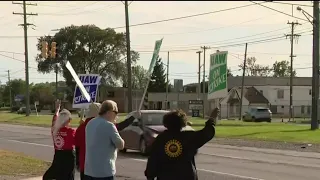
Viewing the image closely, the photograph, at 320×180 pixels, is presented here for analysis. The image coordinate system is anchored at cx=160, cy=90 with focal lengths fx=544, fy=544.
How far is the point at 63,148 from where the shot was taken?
8.22 m

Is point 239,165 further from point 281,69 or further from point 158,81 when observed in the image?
point 281,69

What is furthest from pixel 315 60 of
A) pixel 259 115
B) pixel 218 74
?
pixel 259 115

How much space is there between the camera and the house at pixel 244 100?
82.9 metres

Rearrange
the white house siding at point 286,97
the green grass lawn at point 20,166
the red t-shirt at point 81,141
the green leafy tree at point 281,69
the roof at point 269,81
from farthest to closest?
the green leafy tree at point 281,69
the roof at point 269,81
the white house siding at point 286,97
the green grass lawn at point 20,166
the red t-shirt at point 81,141

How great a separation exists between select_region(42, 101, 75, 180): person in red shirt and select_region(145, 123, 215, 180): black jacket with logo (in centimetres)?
285

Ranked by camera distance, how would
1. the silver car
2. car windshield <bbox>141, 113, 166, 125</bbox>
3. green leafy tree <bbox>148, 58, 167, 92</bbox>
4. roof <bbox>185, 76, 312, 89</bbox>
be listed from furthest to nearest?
1. green leafy tree <bbox>148, 58, 167, 92</bbox>
2. roof <bbox>185, 76, 312, 89</bbox>
3. the silver car
4. car windshield <bbox>141, 113, 166, 125</bbox>

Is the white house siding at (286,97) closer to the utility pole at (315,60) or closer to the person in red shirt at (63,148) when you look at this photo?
the utility pole at (315,60)

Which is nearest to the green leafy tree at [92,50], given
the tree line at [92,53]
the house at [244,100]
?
the tree line at [92,53]

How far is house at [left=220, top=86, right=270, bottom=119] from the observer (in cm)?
8294

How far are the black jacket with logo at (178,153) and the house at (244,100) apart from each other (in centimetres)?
7621

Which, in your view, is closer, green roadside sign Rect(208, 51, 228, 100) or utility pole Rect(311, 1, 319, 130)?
utility pole Rect(311, 1, 319, 130)

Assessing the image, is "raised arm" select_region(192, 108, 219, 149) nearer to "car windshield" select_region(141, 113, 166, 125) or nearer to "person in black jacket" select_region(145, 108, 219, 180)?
"person in black jacket" select_region(145, 108, 219, 180)

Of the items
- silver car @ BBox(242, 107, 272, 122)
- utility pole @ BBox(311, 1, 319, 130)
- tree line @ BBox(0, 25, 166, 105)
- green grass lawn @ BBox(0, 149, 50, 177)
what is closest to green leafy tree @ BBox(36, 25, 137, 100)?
tree line @ BBox(0, 25, 166, 105)

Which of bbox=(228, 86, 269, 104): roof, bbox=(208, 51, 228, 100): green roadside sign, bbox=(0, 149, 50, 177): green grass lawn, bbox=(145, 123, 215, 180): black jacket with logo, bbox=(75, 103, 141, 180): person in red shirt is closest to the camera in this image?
bbox=(145, 123, 215, 180): black jacket with logo
